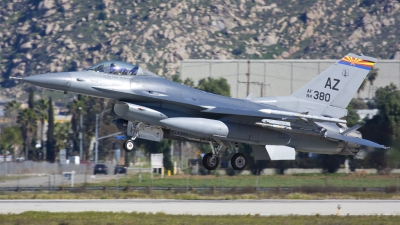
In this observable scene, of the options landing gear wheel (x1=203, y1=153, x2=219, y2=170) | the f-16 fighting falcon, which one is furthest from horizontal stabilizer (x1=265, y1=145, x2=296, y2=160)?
landing gear wheel (x1=203, y1=153, x2=219, y2=170)

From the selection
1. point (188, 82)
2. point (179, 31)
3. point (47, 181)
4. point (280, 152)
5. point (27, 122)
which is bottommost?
point (47, 181)

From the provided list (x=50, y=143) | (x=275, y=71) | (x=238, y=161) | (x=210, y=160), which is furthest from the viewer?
(x=275, y=71)

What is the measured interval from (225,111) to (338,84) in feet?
20.5

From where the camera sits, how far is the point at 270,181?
1877 inches

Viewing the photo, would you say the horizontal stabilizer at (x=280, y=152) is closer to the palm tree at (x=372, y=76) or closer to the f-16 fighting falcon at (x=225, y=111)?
the f-16 fighting falcon at (x=225, y=111)

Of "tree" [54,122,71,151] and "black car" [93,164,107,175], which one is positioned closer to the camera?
"black car" [93,164,107,175]

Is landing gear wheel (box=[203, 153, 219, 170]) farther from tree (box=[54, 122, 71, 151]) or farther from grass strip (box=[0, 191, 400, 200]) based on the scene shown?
tree (box=[54, 122, 71, 151])

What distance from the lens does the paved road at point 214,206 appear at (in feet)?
92.9

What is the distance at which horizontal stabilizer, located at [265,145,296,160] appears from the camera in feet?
88.6

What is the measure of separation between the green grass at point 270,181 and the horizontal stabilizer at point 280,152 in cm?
1501

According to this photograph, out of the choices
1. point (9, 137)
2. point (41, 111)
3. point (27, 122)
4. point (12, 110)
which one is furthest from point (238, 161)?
point (12, 110)

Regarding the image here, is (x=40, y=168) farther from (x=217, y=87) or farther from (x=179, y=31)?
(x=179, y=31)

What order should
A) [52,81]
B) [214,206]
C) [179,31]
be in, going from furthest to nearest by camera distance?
1. [179,31]
2. [214,206]
3. [52,81]

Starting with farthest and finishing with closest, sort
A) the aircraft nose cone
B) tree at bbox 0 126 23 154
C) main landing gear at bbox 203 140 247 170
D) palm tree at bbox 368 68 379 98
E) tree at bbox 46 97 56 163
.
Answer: palm tree at bbox 368 68 379 98
tree at bbox 46 97 56 163
tree at bbox 0 126 23 154
main landing gear at bbox 203 140 247 170
the aircraft nose cone
